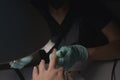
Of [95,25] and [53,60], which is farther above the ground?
[53,60]

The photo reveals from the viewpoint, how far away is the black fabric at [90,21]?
1.06 metres

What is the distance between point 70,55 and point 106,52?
0.67 ft

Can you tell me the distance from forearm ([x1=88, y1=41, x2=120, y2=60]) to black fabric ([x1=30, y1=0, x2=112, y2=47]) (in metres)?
0.04

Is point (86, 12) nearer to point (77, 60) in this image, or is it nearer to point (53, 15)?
point (53, 15)

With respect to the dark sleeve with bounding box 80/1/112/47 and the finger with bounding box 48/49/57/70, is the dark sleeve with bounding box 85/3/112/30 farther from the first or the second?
the finger with bounding box 48/49/57/70

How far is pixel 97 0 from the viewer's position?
3.61 ft

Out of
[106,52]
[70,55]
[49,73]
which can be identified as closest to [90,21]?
[106,52]

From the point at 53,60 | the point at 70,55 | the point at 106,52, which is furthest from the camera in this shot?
the point at 106,52

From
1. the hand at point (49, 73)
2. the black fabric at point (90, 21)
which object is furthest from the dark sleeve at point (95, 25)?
the hand at point (49, 73)

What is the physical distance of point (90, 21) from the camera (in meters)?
1.08

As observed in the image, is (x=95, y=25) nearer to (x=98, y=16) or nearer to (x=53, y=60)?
(x=98, y=16)

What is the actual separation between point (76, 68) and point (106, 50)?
141mm

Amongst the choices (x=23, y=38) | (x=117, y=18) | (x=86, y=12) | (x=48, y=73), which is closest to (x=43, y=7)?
(x=86, y=12)

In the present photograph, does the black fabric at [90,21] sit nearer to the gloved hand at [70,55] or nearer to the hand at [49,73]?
the gloved hand at [70,55]
